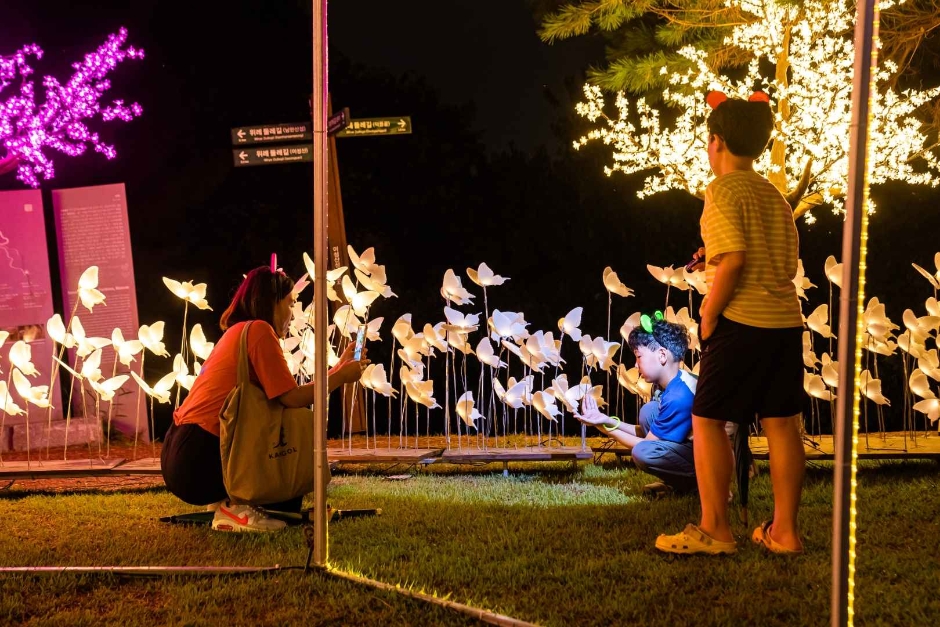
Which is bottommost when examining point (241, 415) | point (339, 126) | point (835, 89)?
point (241, 415)

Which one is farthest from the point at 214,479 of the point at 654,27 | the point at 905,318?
the point at 654,27

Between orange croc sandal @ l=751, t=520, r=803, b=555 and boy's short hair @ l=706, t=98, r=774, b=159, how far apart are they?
132 cm

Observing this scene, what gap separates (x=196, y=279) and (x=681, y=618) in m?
10.8

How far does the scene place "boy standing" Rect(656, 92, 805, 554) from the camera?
297 cm

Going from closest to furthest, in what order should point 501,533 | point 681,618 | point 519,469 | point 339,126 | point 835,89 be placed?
point 681,618, point 339,126, point 501,533, point 519,469, point 835,89

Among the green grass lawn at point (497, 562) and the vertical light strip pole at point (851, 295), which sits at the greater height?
the vertical light strip pole at point (851, 295)

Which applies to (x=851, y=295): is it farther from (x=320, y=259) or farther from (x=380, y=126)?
(x=380, y=126)

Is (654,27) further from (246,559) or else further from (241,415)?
(246,559)

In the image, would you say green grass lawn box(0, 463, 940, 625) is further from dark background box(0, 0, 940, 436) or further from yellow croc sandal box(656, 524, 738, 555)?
dark background box(0, 0, 940, 436)

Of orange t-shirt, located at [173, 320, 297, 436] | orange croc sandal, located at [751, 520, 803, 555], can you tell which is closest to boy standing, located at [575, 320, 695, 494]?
orange croc sandal, located at [751, 520, 803, 555]

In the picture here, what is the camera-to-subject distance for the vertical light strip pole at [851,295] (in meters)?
1.80

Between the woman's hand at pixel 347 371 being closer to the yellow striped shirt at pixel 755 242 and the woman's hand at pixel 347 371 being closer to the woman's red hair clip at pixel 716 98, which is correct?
the yellow striped shirt at pixel 755 242

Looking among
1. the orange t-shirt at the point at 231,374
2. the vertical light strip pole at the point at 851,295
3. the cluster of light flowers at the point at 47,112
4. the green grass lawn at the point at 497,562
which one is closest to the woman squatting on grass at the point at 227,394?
the orange t-shirt at the point at 231,374

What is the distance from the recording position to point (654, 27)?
7.93 m
